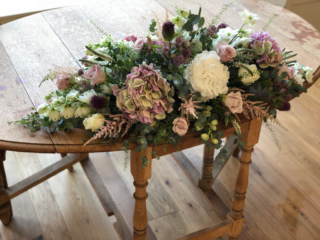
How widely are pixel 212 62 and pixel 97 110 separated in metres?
0.36

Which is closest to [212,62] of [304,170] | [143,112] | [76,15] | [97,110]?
[143,112]

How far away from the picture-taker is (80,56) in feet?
4.66

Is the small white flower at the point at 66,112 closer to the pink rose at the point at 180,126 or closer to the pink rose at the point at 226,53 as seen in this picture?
the pink rose at the point at 180,126

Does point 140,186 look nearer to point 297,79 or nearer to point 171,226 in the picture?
point 297,79

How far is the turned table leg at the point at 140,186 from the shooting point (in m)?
1.10

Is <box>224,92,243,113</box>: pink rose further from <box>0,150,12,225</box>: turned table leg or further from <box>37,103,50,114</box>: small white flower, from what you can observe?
<box>0,150,12,225</box>: turned table leg

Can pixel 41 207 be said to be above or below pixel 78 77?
below

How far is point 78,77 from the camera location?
1079 mm

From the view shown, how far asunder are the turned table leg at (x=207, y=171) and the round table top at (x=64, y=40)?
662 millimetres

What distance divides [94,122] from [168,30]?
33cm

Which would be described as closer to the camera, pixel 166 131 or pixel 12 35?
pixel 166 131

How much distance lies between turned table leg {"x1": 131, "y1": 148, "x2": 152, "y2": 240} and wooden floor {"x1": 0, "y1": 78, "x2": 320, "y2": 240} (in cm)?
51

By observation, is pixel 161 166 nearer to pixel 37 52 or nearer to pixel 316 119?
pixel 37 52

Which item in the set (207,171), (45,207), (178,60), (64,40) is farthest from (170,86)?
(45,207)
